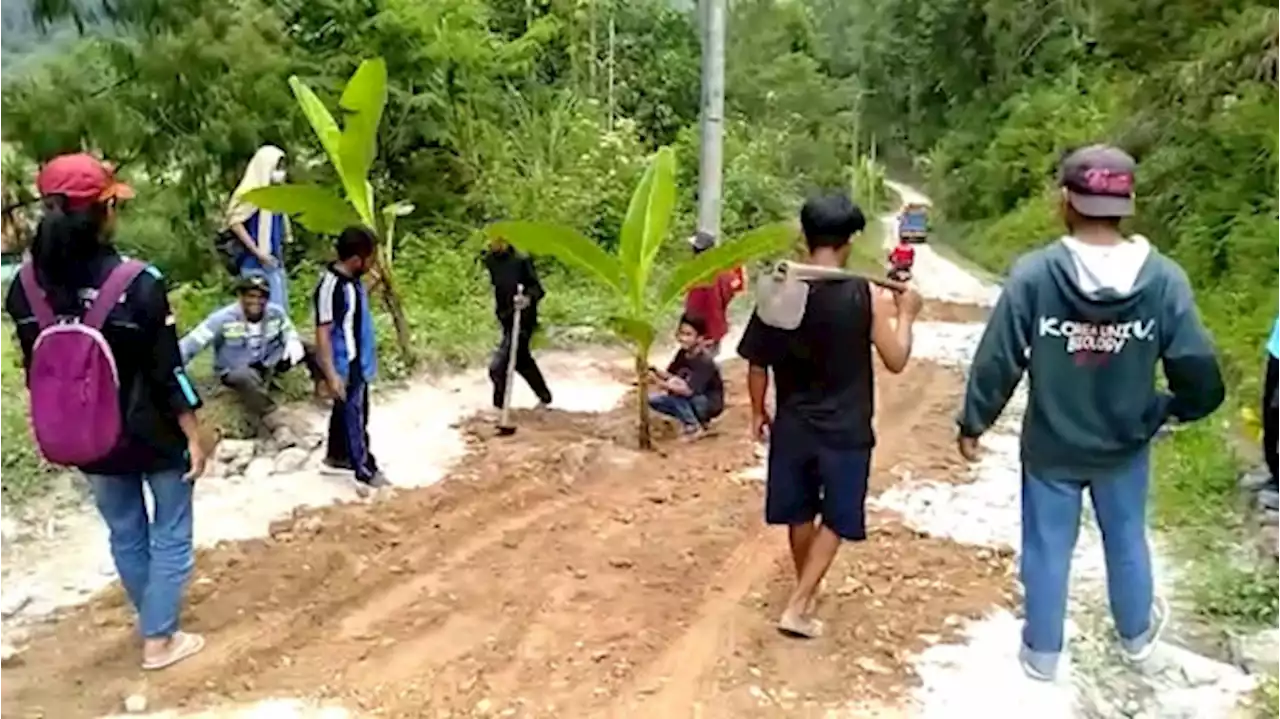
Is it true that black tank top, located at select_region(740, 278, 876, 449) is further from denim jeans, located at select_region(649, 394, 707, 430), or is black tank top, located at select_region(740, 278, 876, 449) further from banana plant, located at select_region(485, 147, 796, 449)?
denim jeans, located at select_region(649, 394, 707, 430)

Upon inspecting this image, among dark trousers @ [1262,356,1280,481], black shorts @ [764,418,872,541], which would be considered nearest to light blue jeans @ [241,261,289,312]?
black shorts @ [764,418,872,541]

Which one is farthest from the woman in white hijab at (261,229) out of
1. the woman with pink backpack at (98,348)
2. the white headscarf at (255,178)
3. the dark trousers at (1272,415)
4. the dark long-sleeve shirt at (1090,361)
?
the dark trousers at (1272,415)

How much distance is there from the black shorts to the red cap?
2.31m

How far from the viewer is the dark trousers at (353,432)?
6684mm

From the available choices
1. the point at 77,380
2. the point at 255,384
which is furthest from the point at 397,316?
the point at 77,380

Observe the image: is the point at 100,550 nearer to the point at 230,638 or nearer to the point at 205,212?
the point at 230,638

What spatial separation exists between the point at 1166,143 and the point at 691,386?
865 cm

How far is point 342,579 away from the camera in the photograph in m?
5.45

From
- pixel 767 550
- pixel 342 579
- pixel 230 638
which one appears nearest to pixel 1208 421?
pixel 767 550

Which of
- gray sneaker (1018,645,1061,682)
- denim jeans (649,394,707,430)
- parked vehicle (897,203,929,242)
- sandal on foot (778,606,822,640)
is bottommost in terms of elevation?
parked vehicle (897,203,929,242)

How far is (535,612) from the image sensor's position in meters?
5.04

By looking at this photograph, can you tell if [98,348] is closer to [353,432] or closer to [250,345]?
[353,432]

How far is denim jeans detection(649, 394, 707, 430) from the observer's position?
8.24m

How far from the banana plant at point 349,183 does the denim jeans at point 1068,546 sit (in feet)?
15.9
